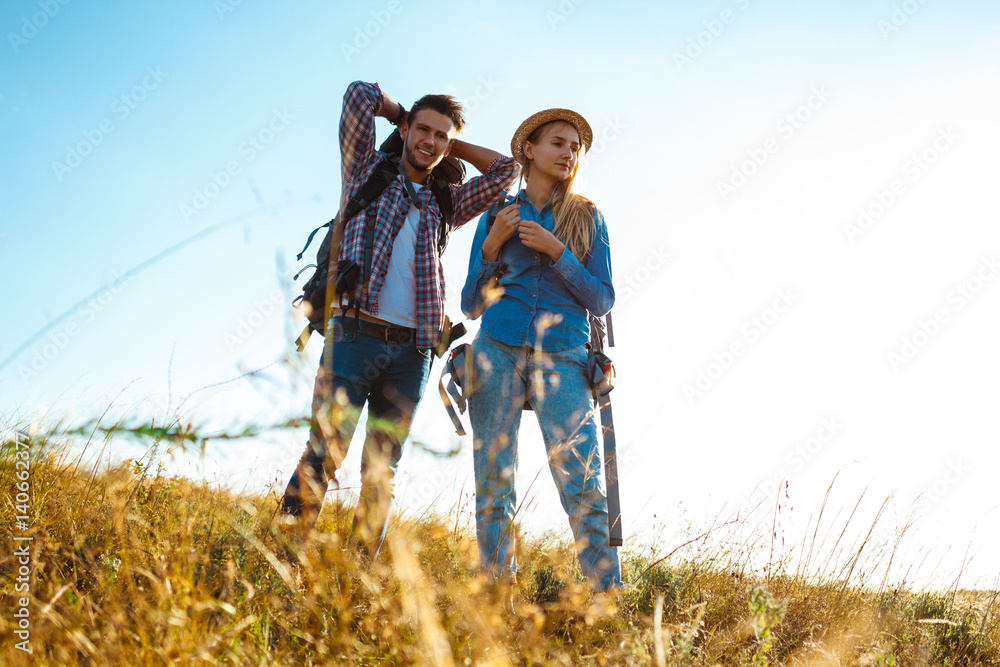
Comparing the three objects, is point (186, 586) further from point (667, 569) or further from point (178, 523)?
point (667, 569)

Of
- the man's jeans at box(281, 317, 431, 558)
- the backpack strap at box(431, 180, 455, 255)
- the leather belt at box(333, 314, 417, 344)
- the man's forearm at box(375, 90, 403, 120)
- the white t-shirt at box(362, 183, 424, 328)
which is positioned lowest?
the man's jeans at box(281, 317, 431, 558)

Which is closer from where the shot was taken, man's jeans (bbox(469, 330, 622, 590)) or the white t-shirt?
man's jeans (bbox(469, 330, 622, 590))

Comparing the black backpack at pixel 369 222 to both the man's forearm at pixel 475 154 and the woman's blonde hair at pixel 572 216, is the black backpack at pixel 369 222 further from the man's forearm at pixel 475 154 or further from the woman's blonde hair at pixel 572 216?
the woman's blonde hair at pixel 572 216

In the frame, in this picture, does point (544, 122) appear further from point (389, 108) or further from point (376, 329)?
point (376, 329)

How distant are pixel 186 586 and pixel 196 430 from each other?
0.35 m

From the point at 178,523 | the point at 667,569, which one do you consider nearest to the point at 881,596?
the point at 667,569

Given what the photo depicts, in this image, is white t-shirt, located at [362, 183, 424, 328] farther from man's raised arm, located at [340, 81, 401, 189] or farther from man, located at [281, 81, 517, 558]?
man's raised arm, located at [340, 81, 401, 189]

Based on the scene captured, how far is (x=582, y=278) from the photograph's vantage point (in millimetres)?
2848

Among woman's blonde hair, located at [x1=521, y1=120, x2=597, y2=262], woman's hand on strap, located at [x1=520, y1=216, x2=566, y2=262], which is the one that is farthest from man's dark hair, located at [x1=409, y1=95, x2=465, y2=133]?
woman's hand on strap, located at [x1=520, y1=216, x2=566, y2=262]

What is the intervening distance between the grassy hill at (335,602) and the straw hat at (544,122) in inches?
81.2

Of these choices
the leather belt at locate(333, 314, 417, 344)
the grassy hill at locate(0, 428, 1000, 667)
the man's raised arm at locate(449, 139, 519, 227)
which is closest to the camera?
the grassy hill at locate(0, 428, 1000, 667)

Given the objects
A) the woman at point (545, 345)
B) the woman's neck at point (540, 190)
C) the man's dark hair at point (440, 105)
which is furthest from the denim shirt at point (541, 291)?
the man's dark hair at point (440, 105)

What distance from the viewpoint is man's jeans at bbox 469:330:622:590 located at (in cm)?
255

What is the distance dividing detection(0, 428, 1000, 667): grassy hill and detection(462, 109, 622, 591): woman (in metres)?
0.27
